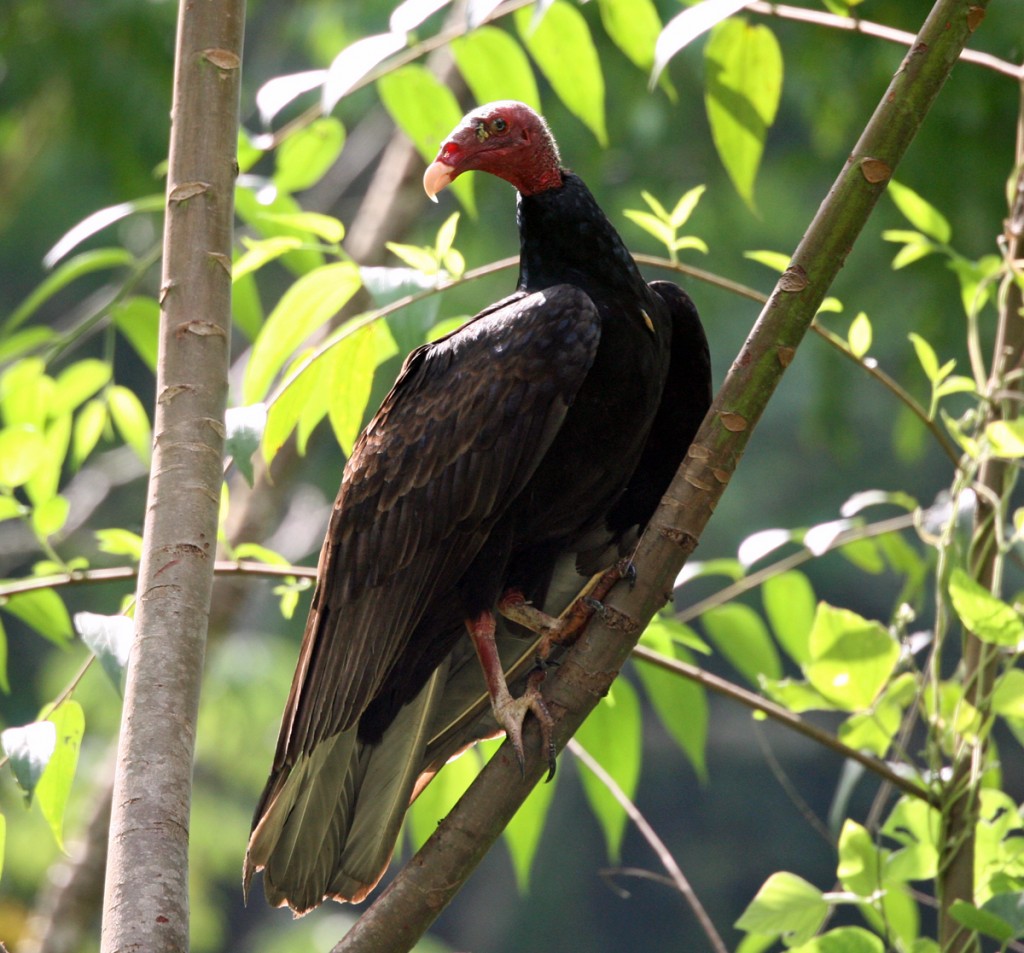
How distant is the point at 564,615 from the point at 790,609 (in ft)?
1.62

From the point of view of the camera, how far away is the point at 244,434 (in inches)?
67.6

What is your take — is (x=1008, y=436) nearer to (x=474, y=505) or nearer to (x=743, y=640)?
(x=743, y=640)

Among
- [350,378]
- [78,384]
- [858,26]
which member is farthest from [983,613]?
[78,384]

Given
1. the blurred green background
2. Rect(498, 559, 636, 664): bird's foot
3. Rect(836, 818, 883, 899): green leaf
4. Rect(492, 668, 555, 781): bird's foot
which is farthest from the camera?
the blurred green background

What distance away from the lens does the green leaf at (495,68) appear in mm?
2459

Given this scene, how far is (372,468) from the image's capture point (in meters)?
2.34

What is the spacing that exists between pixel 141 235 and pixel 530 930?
35.6ft

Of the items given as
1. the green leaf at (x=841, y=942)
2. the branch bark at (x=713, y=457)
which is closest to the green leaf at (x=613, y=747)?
the green leaf at (x=841, y=942)

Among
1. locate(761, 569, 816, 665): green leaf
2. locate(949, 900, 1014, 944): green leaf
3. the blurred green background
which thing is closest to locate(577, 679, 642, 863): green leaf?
the blurred green background

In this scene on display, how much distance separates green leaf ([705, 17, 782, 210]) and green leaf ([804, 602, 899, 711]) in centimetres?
76

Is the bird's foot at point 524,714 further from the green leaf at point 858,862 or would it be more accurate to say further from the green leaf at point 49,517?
the green leaf at point 49,517

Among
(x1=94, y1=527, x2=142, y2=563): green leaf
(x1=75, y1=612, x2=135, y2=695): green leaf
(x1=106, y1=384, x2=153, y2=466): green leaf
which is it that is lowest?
(x1=75, y1=612, x2=135, y2=695): green leaf

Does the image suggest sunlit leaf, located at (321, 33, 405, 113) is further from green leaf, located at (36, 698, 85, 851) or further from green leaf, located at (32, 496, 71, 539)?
green leaf, located at (36, 698, 85, 851)

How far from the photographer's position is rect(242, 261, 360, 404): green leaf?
83.8 inches
